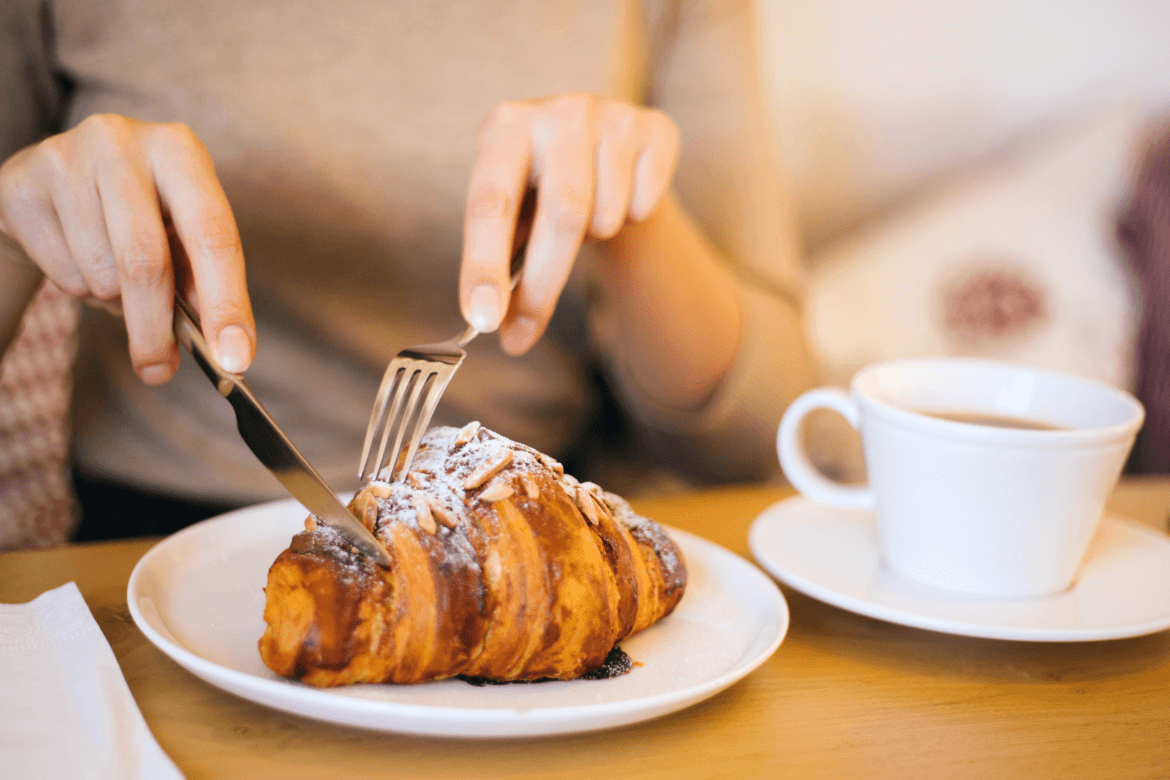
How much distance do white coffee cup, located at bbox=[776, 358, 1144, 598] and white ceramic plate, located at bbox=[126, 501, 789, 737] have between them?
0.13m

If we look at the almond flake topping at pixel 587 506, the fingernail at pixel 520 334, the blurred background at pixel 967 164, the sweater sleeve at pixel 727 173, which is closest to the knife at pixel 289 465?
the almond flake topping at pixel 587 506

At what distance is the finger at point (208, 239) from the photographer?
49 centimetres

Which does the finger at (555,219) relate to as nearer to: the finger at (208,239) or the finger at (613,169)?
the finger at (613,169)

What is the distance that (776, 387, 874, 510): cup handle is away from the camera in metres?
0.65

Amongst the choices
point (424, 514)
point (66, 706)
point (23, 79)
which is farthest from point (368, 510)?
point (23, 79)

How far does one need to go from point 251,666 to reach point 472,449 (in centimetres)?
16

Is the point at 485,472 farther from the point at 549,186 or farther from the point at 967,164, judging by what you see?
the point at 967,164

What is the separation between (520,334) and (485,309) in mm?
122

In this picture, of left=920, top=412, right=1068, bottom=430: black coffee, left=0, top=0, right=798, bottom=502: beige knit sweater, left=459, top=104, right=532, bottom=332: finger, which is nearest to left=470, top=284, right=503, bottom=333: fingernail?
left=459, top=104, right=532, bottom=332: finger

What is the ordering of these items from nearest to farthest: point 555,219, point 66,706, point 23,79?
point 66,706 < point 555,219 < point 23,79

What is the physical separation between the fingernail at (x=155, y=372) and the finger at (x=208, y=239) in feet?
0.25

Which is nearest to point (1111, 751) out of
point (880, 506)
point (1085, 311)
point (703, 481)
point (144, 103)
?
point (880, 506)

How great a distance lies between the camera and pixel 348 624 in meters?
0.38

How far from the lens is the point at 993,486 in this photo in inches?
21.2
